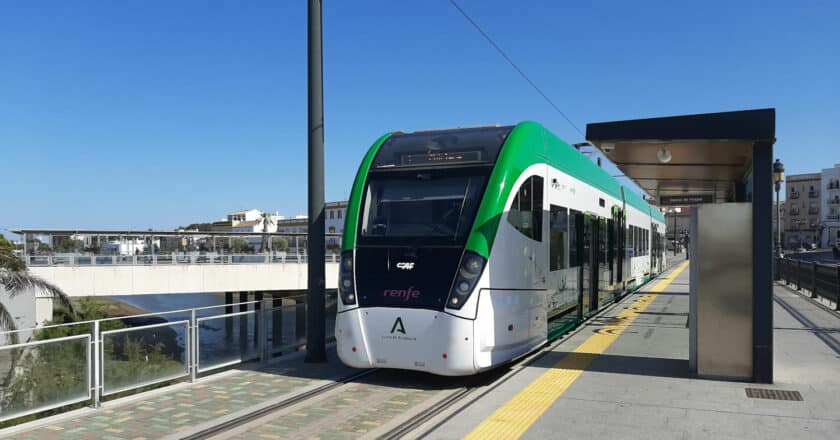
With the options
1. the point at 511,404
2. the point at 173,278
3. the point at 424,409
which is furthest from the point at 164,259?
the point at 511,404

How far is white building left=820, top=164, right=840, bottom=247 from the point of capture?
104 metres

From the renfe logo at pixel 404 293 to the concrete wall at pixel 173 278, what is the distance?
27635 mm

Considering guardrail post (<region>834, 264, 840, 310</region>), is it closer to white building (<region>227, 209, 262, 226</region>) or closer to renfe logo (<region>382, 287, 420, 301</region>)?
renfe logo (<region>382, 287, 420, 301</region>)

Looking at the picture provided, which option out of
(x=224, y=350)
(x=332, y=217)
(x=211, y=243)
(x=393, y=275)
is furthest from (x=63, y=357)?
(x=332, y=217)

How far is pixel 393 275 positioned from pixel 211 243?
164 ft

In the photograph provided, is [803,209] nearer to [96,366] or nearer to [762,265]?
[762,265]

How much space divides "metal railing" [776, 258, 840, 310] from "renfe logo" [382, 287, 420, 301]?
12992 mm

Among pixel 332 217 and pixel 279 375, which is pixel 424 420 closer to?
pixel 279 375

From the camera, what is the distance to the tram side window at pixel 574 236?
11164 mm

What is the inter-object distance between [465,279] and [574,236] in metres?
4.37

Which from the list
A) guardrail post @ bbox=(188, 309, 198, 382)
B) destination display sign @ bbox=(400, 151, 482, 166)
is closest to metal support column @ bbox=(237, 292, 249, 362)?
guardrail post @ bbox=(188, 309, 198, 382)

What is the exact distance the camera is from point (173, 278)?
3494cm

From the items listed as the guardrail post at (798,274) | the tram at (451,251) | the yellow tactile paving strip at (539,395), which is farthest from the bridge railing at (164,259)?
the yellow tactile paving strip at (539,395)

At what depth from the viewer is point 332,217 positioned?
117062mm
